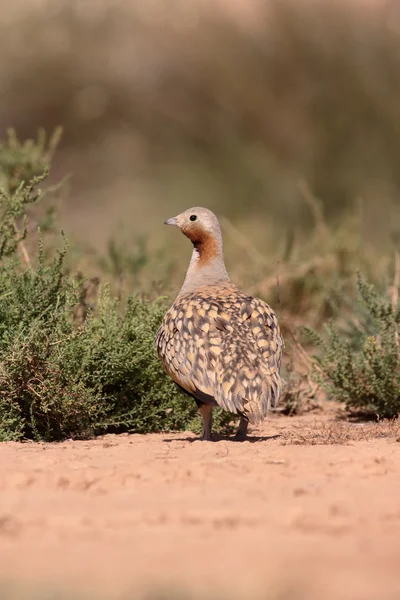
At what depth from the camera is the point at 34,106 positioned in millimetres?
28812

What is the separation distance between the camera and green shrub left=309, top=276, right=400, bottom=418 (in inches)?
308

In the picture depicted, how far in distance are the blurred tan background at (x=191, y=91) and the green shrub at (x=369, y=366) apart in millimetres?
17579

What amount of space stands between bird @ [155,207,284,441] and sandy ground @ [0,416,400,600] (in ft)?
1.09

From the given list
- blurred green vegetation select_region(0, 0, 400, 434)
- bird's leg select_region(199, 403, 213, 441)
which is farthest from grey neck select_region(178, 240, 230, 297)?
blurred green vegetation select_region(0, 0, 400, 434)

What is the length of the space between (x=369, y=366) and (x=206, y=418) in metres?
1.97

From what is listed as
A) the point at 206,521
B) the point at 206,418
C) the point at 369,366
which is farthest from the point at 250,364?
the point at 206,521

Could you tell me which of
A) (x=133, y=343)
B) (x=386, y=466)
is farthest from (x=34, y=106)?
(x=386, y=466)

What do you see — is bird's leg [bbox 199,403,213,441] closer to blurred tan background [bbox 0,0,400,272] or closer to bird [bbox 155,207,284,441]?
bird [bbox 155,207,284,441]

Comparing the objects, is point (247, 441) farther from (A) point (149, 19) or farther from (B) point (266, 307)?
(A) point (149, 19)

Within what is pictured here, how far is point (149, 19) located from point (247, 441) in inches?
1016

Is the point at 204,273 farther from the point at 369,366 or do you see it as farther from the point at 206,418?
the point at 369,366

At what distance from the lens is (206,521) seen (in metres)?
3.80

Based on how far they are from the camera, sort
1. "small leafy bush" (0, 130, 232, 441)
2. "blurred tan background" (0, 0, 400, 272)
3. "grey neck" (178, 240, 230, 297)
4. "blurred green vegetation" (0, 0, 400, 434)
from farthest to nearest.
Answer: "blurred tan background" (0, 0, 400, 272) < "blurred green vegetation" (0, 0, 400, 434) < "grey neck" (178, 240, 230, 297) < "small leafy bush" (0, 130, 232, 441)

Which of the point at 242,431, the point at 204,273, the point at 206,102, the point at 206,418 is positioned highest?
the point at 206,102
